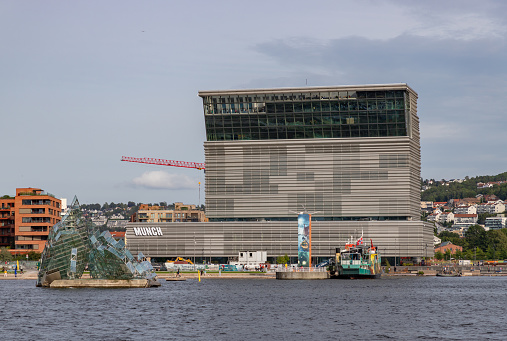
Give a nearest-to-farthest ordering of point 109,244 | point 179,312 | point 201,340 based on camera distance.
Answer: point 201,340 → point 179,312 → point 109,244

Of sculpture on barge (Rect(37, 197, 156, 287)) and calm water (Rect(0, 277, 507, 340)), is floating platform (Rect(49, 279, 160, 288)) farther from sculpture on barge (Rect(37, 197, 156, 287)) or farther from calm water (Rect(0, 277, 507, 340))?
calm water (Rect(0, 277, 507, 340))

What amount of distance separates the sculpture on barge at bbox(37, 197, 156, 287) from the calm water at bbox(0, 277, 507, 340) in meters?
3.83

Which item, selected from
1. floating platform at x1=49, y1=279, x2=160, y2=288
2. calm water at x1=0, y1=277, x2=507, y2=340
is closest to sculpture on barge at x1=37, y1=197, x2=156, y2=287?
floating platform at x1=49, y1=279, x2=160, y2=288

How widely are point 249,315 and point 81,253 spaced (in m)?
48.5

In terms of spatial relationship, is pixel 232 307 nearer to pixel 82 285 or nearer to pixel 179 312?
pixel 179 312

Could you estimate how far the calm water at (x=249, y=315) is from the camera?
272 feet

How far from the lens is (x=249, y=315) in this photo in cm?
10244

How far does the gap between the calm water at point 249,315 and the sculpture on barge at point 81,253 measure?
12.6 ft

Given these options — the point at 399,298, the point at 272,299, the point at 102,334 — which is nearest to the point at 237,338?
the point at 102,334

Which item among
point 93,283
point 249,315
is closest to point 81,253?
point 93,283

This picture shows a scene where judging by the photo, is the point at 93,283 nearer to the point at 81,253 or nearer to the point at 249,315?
the point at 81,253

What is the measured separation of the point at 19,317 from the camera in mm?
97625

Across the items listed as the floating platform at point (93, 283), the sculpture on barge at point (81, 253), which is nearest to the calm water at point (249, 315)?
the floating platform at point (93, 283)

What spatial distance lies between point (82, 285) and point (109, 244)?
1221 centimetres
